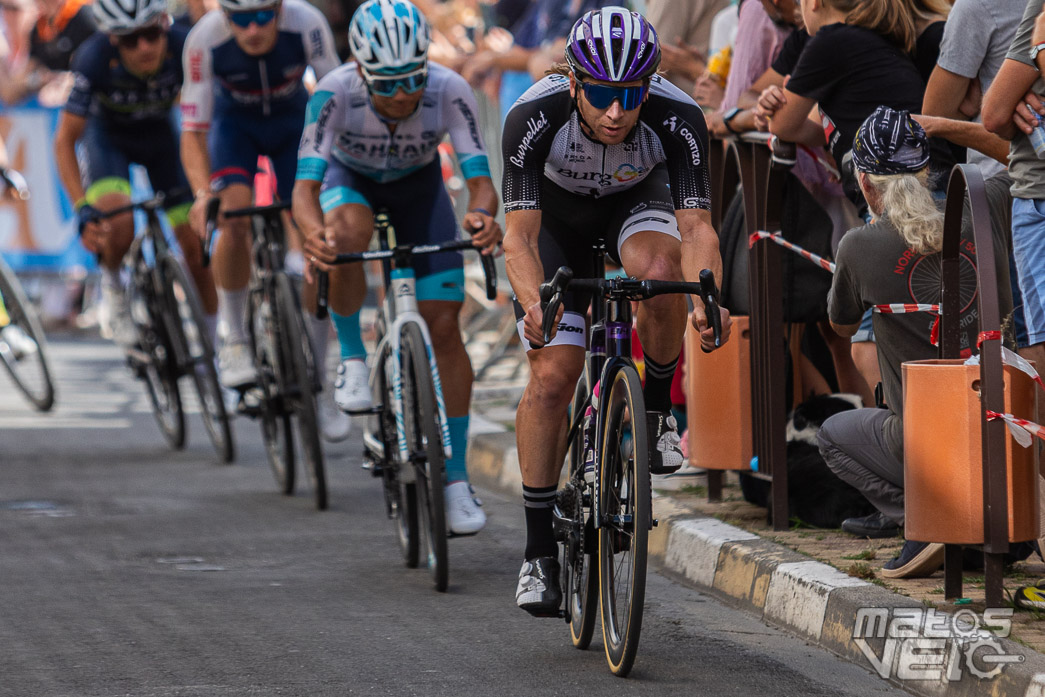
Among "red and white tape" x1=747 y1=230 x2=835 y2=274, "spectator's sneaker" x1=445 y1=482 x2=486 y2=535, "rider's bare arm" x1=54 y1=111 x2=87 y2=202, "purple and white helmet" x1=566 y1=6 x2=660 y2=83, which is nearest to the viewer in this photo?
"purple and white helmet" x1=566 y1=6 x2=660 y2=83

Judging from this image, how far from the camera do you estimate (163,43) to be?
33.0 feet

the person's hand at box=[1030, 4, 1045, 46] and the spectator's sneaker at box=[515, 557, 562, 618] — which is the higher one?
the person's hand at box=[1030, 4, 1045, 46]

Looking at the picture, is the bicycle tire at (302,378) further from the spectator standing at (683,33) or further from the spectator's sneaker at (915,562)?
the spectator's sneaker at (915,562)

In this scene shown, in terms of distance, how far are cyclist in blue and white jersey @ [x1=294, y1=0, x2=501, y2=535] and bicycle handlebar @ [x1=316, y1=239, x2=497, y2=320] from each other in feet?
0.21

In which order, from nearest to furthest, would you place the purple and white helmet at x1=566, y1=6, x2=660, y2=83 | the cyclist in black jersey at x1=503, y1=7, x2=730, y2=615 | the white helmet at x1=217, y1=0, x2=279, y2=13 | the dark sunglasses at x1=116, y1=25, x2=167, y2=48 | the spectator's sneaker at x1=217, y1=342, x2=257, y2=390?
the purple and white helmet at x1=566, y1=6, x2=660, y2=83 → the cyclist in black jersey at x1=503, y1=7, x2=730, y2=615 → the white helmet at x1=217, y1=0, x2=279, y2=13 → the spectator's sneaker at x1=217, y1=342, x2=257, y2=390 → the dark sunglasses at x1=116, y1=25, x2=167, y2=48

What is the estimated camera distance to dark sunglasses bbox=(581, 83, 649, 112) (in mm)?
5320

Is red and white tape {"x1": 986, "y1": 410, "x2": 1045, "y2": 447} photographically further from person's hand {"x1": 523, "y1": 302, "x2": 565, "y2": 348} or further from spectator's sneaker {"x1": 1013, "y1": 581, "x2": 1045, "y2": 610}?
person's hand {"x1": 523, "y1": 302, "x2": 565, "y2": 348}

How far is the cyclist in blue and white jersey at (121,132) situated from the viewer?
9984mm

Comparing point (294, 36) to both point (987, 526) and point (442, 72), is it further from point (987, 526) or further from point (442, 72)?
point (987, 526)

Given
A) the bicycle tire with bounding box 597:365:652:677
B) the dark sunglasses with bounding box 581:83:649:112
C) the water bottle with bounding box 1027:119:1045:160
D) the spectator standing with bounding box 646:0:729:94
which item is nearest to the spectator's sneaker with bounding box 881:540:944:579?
the bicycle tire with bounding box 597:365:652:677

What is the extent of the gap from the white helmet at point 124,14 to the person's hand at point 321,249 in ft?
11.7

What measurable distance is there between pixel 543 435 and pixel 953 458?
4.48 ft

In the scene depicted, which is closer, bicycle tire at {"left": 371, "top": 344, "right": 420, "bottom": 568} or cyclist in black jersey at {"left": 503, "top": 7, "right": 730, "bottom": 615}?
cyclist in black jersey at {"left": 503, "top": 7, "right": 730, "bottom": 615}

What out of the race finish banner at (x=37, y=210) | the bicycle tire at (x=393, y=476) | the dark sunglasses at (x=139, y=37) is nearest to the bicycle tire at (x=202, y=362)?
the dark sunglasses at (x=139, y=37)
